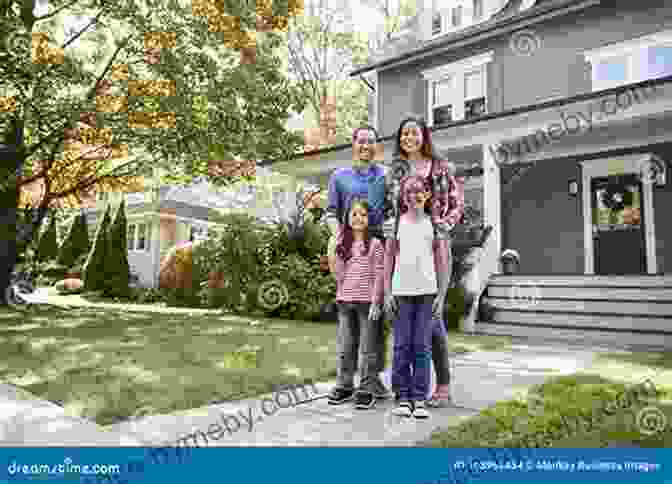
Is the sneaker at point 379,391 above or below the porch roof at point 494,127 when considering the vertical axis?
below

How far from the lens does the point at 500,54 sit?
39.1ft

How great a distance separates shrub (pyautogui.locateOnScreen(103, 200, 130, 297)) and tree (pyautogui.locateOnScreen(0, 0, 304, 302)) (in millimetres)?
4369

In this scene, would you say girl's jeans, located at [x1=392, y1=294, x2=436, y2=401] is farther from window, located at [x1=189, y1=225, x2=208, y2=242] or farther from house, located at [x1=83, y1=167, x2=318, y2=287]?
window, located at [x1=189, y1=225, x2=208, y2=242]

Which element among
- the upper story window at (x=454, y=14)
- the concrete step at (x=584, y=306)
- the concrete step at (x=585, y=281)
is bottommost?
the concrete step at (x=584, y=306)

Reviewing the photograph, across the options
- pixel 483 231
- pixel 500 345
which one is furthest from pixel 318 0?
pixel 500 345

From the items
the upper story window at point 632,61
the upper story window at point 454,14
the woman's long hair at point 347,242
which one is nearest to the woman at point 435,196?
the woman's long hair at point 347,242

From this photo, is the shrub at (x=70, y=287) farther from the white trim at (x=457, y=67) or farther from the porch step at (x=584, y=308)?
the porch step at (x=584, y=308)

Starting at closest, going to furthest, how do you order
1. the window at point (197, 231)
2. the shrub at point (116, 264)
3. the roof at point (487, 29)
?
the roof at point (487, 29) < the shrub at point (116, 264) < the window at point (197, 231)

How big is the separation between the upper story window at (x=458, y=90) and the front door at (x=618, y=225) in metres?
3.50

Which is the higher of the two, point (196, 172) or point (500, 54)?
point (500, 54)

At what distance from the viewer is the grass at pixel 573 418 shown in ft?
7.99

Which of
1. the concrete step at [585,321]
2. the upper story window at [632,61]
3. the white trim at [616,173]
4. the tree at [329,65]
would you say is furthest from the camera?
the tree at [329,65]

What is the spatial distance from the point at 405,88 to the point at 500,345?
9367mm

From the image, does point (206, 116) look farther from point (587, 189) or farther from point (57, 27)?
point (587, 189)
